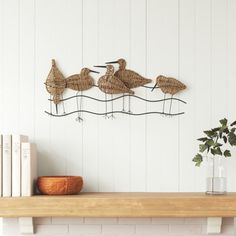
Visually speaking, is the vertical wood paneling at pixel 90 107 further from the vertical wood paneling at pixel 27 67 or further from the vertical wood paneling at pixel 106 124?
the vertical wood paneling at pixel 27 67

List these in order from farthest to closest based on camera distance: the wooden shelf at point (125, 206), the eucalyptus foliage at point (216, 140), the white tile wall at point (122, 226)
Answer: the white tile wall at point (122, 226) < the eucalyptus foliage at point (216, 140) < the wooden shelf at point (125, 206)

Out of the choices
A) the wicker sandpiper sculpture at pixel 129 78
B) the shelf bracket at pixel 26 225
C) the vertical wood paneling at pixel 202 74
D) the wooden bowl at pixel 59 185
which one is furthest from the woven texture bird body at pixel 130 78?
the shelf bracket at pixel 26 225

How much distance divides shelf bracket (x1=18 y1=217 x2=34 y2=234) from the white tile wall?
51 mm

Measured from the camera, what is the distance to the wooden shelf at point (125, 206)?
99.5 inches

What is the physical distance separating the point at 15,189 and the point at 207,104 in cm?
108

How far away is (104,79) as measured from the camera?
281 cm

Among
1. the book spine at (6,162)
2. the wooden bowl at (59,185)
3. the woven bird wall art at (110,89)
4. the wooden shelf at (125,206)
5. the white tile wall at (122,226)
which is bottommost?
the white tile wall at (122,226)

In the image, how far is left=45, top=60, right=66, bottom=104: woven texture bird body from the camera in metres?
2.81

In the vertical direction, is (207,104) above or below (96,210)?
above

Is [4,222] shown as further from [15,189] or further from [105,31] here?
[105,31]

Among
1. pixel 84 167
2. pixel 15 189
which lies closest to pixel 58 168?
pixel 84 167

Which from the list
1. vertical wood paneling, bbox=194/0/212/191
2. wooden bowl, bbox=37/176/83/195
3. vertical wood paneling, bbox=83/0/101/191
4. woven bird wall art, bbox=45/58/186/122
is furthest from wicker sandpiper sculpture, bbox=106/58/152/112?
wooden bowl, bbox=37/176/83/195

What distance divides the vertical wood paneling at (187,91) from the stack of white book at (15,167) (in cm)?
79

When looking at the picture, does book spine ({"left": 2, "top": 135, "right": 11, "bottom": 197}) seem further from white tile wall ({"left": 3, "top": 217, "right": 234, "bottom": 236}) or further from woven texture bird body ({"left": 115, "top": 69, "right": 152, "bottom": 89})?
woven texture bird body ({"left": 115, "top": 69, "right": 152, "bottom": 89})
